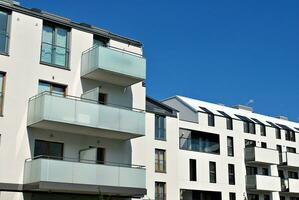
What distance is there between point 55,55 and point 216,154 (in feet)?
63.9

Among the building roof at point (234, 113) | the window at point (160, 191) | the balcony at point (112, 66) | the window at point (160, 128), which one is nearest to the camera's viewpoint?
the balcony at point (112, 66)

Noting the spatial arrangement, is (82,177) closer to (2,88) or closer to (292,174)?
(2,88)

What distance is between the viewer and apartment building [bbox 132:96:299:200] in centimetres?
3419

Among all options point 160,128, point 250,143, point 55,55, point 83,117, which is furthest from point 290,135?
point 55,55

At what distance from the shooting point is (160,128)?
34.8m

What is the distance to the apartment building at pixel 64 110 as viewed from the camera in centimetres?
2322

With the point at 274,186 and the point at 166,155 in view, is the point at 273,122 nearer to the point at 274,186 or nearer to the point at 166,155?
the point at 274,186

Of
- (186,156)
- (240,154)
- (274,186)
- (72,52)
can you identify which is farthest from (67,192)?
(274,186)

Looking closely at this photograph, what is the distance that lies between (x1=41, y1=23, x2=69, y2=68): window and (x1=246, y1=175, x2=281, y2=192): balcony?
2266cm

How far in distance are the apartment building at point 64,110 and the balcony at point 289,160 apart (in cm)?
2342

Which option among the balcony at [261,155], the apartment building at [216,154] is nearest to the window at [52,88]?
the apartment building at [216,154]

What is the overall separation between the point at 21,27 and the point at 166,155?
14.2 metres

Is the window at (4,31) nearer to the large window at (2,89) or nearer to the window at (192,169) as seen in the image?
the large window at (2,89)

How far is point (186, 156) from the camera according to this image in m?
38.4
